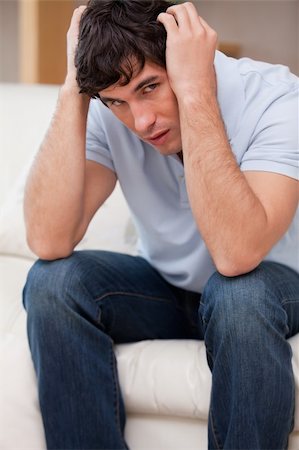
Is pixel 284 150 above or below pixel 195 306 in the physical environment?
above

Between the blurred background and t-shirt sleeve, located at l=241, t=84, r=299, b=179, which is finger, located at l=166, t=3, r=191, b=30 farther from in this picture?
the blurred background

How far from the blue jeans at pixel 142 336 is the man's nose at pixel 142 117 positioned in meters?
0.29

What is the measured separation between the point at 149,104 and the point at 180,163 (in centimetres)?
20

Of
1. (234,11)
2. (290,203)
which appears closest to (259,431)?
(290,203)

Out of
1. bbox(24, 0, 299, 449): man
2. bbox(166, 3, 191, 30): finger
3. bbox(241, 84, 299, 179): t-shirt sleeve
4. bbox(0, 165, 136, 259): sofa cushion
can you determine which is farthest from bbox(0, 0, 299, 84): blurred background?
bbox(241, 84, 299, 179): t-shirt sleeve

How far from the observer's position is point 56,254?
4.57ft

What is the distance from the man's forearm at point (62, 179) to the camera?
140 centimetres

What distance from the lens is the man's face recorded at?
1271mm

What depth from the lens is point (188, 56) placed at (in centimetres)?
126

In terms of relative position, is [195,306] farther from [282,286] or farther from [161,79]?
[161,79]

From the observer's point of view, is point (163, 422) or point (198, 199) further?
point (163, 422)

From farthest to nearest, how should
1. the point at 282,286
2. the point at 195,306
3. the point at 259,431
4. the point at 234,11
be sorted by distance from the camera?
the point at 234,11, the point at 195,306, the point at 282,286, the point at 259,431

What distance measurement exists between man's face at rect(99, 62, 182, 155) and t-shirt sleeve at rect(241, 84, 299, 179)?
15 centimetres

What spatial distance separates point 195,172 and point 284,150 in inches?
6.2
